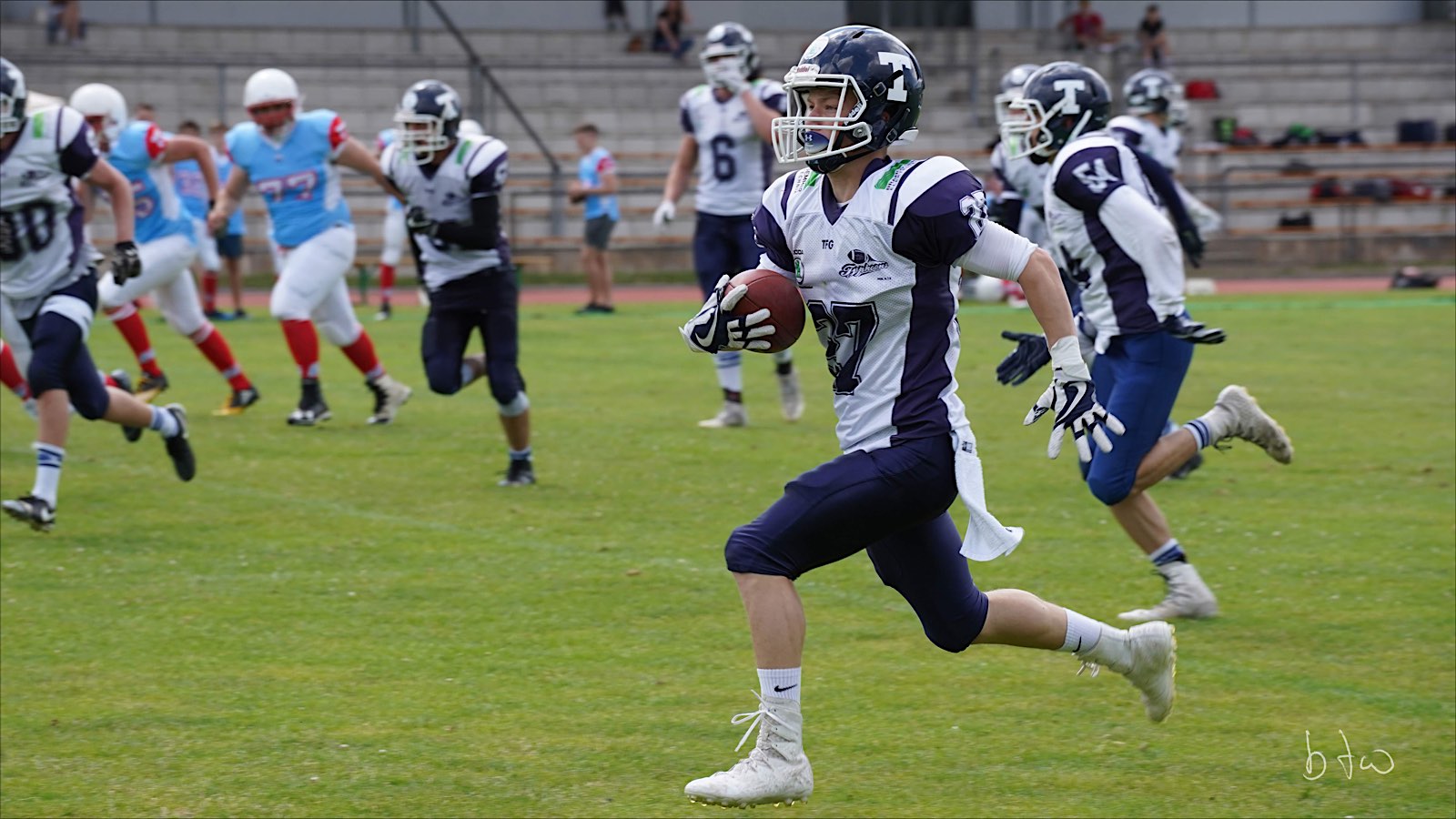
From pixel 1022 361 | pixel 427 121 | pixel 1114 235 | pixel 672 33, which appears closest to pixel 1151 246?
pixel 1114 235

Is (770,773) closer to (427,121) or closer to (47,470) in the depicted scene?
(47,470)

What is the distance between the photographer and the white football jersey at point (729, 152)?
1024 centimetres

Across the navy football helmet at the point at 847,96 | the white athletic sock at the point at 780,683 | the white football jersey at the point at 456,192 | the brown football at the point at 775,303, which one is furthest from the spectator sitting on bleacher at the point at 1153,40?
the white athletic sock at the point at 780,683

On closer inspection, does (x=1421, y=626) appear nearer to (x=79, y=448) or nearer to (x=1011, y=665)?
(x=1011, y=665)

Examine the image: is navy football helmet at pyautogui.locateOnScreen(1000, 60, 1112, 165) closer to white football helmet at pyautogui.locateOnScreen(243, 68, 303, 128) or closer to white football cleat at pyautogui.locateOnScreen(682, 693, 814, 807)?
white football cleat at pyautogui.locateOnScreen(682, 693, 814, 807)

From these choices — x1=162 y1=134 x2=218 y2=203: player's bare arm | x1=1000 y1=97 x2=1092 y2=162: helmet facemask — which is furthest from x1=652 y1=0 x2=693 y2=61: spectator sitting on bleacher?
x1=1000 y1=97 x2=1092 y2=162: helmet facemask

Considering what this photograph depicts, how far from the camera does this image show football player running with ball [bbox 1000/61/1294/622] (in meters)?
5.87

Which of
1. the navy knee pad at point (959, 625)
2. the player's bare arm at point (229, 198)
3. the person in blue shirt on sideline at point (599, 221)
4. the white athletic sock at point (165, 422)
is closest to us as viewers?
the navy knee pad at point (959, 625)

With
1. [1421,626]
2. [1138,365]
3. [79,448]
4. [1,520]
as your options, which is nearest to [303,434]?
[79,448]

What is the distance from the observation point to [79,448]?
9859 mm

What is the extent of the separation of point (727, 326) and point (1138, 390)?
2.45m

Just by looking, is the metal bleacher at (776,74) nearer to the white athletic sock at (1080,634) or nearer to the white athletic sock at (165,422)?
the white athletic sock at (165,422)

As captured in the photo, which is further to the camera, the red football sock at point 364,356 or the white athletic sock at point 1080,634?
the red football sock at point 364,356

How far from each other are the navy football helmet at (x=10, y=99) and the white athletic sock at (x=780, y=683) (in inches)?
186
